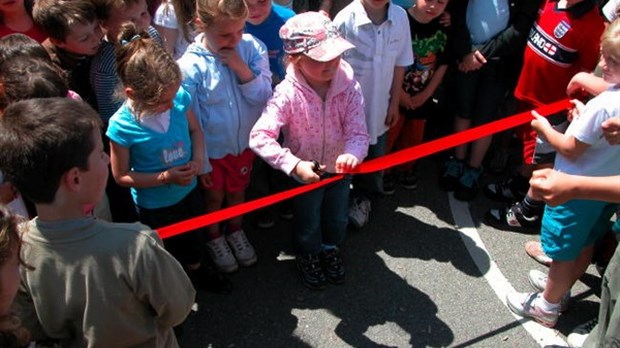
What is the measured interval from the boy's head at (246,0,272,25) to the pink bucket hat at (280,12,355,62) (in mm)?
518

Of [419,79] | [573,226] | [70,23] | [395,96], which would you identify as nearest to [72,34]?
[70,23]

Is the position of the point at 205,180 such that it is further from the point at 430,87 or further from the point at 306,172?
the point at 430,87

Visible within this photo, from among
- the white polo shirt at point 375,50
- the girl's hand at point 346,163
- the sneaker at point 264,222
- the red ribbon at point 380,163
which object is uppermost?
the white polo shirt at point 375,50

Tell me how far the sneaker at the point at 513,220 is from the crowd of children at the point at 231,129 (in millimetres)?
17

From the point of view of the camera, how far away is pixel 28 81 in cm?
261

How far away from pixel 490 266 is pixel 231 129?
203 centimetres

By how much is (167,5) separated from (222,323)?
2.12 metres

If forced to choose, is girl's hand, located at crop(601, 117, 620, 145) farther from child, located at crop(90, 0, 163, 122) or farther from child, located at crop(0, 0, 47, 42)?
child, located at crop(0, 0, 47, 42)

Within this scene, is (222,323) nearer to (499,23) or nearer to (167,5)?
(167,5)

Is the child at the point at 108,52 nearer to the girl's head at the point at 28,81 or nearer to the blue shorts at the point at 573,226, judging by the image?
the girl's head at the point at 28,81

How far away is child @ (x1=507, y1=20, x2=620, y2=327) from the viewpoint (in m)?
2.76

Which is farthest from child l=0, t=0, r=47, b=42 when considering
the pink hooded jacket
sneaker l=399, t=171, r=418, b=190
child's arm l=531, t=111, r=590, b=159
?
child's arm l=531, t=111, r=590, b=159

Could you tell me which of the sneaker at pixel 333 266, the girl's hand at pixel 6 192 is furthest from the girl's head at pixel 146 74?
the sneaker at pixel 333 266

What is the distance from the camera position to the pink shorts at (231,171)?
142 inches
